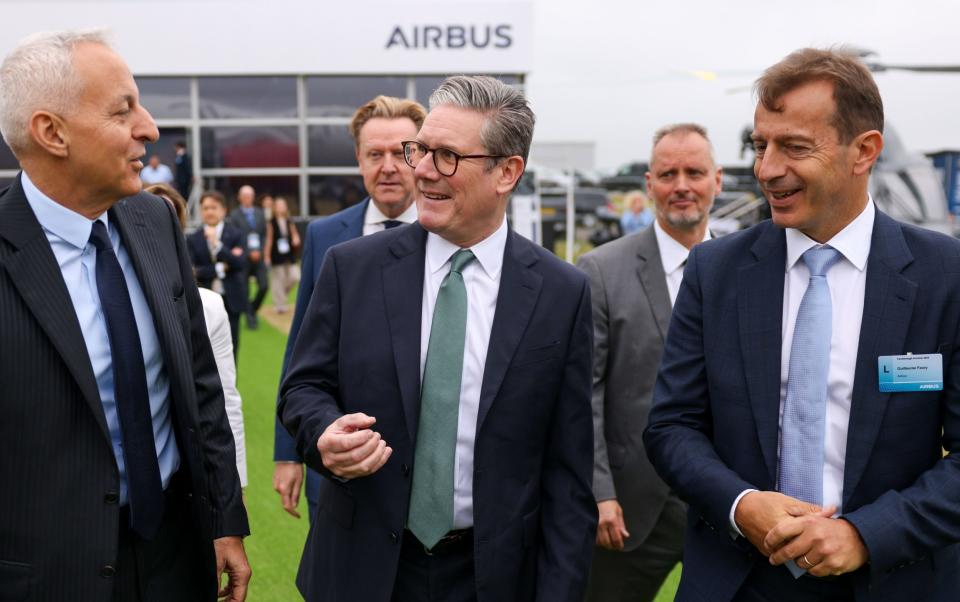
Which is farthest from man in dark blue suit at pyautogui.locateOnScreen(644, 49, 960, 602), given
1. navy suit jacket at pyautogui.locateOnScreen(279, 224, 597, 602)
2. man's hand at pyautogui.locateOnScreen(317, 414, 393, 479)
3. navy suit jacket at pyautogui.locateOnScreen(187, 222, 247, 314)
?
navy suit jacket at pyautogui.locateOnScreen(187, 222, 247, 314)

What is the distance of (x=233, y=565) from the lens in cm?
250

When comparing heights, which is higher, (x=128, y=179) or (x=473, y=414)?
(x=128, y=179)

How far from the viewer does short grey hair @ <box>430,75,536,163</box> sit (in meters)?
2.39

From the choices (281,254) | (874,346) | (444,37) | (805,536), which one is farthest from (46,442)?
(444,37)

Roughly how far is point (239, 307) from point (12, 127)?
796 centimetres

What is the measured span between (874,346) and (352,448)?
1.22m

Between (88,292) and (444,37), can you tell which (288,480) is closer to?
(88,292)

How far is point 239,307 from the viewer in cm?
982

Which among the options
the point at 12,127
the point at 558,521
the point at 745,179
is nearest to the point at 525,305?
the point at 558,521

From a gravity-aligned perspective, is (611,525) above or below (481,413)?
below

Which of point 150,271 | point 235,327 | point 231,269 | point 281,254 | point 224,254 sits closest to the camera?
point 150,271

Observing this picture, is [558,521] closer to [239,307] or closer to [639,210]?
[239,307]

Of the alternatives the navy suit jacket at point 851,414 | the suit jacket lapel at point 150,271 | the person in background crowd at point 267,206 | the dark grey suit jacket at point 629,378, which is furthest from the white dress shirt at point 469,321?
the person in background crowd at point 267,206

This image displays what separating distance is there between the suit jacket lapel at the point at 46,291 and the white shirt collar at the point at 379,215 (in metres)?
1.94
